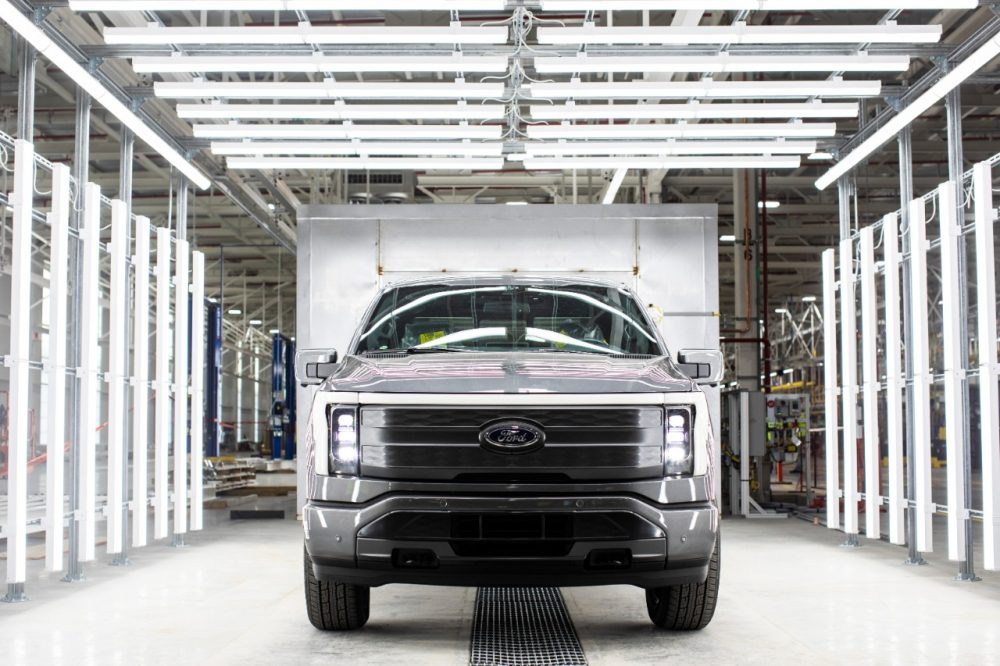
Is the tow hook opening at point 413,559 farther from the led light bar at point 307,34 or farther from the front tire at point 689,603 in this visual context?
the led light bar at point 307,34

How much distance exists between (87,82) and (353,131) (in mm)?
1856

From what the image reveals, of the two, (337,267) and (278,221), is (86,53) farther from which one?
→ (278,221)

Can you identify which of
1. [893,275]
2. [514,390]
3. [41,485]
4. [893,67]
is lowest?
[41,485]

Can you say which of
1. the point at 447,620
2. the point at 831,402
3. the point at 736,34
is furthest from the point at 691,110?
the point at 447,620

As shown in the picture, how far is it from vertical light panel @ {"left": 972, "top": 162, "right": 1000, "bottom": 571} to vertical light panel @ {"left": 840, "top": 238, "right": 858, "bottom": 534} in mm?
2615

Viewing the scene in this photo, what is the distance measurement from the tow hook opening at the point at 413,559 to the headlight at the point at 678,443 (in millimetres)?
1007

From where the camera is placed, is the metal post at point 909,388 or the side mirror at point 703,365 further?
the metal post at point 909,388

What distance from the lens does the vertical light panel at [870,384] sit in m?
8.77

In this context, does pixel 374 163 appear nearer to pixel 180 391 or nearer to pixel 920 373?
pixel 180 391

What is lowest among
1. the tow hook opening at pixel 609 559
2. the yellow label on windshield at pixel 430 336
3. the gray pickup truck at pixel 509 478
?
the tow hook opening at pixel 609 559

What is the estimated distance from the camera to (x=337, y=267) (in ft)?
35.2

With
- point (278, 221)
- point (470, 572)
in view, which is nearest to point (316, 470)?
point (470, 572)

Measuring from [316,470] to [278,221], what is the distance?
494 inches

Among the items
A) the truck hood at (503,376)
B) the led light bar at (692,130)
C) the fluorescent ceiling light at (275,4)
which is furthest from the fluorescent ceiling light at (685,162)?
the truck hood at (503,376)
